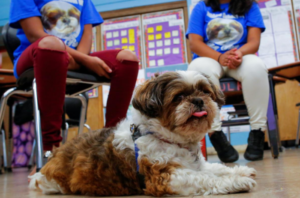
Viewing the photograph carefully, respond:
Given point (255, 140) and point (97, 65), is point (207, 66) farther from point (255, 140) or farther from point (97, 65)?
point (97, 65)

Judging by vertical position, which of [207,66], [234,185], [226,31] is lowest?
[234,185]

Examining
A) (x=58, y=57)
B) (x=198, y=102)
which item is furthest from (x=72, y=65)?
(x=198, y=102)

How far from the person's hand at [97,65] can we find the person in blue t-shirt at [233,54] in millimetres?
679

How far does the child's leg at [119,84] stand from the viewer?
6.62 feet

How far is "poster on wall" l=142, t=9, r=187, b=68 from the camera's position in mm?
5551

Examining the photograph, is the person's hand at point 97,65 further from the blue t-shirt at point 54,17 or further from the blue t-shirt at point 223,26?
the blue t-shirt at point 223,26

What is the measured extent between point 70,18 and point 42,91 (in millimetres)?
652

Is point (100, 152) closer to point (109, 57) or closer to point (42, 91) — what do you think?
point (42, 91)

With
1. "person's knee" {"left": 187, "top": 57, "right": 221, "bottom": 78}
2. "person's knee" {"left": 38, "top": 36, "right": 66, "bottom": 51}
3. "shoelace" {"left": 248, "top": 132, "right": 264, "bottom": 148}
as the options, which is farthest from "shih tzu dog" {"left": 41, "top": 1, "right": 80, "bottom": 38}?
"shoelace" {"left": 248, "top": 132, "right": 264, "bottom": 148}

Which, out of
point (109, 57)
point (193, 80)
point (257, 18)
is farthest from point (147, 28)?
point (193, 80)

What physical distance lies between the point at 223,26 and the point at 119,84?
3.27ft

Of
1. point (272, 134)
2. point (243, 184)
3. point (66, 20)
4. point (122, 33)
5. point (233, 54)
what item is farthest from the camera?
point (122, 33)

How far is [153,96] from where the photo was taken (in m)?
1.19

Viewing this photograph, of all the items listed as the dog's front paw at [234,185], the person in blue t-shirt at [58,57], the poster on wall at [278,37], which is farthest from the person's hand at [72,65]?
the poster on wall at [278,37]
